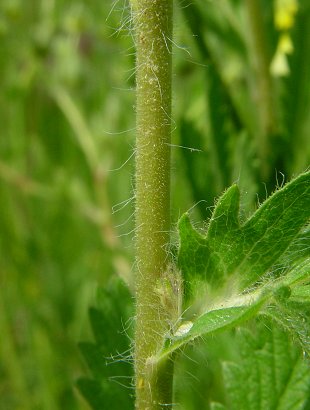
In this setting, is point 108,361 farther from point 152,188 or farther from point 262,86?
point 262,86

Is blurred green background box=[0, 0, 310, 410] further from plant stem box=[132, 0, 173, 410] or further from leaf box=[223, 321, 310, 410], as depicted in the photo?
plant stem box=[132, 0, 173, 410]

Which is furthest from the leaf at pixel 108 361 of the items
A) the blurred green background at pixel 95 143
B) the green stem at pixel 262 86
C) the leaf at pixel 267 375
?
the green stem at pixel 262 86

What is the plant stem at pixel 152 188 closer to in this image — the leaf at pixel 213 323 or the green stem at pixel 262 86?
the leaf at pixel 213 323

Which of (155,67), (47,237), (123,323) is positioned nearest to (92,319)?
(123,323)

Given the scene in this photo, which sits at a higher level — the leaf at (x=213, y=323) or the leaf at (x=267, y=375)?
the leaf at (x=213, y=323)

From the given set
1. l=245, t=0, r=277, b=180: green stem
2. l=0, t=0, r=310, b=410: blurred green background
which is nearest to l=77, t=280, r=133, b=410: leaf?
l=0, t=0, r=310, b=410: blurred green background

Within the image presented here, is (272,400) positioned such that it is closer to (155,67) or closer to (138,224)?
(138,224)

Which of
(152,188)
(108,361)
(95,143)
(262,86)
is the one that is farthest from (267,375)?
(95,143)
